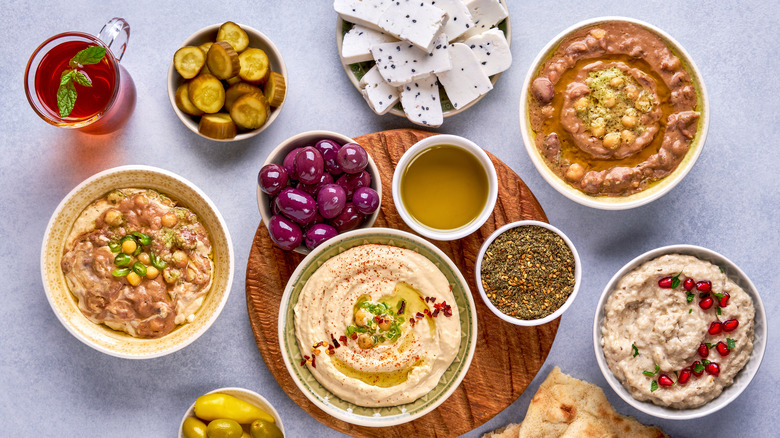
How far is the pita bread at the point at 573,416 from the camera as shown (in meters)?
Result: 3.82

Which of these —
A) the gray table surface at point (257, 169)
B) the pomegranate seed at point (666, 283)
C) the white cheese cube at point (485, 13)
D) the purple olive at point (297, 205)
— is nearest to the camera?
the purple olive at point (297, 205)

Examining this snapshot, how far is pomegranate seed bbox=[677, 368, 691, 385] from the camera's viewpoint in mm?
3619

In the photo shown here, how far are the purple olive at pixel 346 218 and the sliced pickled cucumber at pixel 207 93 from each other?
1058mm

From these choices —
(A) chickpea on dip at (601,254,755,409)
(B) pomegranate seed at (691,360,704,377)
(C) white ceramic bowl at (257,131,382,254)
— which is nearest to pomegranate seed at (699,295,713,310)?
(A) chickpea on dip at (601,254,755,409)

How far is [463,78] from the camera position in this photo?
3865 mm

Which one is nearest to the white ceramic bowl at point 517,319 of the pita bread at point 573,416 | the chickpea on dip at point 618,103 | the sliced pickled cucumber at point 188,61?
the chickpea on dip at point 618,103

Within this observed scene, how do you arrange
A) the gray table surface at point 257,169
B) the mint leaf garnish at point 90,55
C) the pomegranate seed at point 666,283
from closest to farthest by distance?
the mint leaf garnish at point 90,55 → the pomegranate seed at point 666,283 → the gray table surface at point 257,169

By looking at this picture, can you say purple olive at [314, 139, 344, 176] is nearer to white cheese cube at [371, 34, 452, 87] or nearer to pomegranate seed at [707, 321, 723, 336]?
white cheese cube at [371, 34, 452, 87]

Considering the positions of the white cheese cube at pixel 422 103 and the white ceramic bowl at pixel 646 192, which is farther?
the white cheese cube at pixel 422 103

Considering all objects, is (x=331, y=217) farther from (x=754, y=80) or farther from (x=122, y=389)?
(x=754, y=80)

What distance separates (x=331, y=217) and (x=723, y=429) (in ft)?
10.1

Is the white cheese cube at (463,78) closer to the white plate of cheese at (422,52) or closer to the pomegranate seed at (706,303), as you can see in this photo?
the white plate of cheese at (422,52)

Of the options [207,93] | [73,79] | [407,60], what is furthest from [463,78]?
[73,79]

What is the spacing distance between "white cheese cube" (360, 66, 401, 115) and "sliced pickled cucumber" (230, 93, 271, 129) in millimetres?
668
